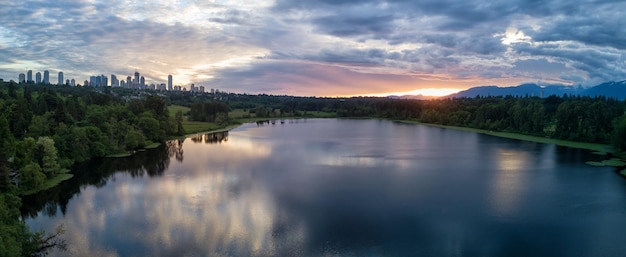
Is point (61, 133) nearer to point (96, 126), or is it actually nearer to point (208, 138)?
point (96, 126)

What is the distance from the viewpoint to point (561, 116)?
61.4 meters

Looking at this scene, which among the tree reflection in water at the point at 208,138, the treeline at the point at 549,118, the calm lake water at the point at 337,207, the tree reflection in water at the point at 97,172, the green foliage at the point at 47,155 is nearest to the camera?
the calm lake water at the point at 337,207

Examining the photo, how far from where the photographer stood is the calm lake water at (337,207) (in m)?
18.7

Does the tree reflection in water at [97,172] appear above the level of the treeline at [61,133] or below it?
below

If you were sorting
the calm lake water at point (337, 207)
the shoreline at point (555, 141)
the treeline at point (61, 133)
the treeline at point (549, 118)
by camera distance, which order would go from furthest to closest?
1. the treeline at point (549, 118)
2. the shoreline at point (555, 141)
3. the treeline at point (61, 133)
4. the calm lake water at point (337, 207)

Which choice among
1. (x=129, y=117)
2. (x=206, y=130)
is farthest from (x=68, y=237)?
(x=206, y=130)

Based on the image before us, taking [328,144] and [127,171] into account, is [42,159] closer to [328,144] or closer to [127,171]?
[127,171]

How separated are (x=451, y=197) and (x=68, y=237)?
21.2 m

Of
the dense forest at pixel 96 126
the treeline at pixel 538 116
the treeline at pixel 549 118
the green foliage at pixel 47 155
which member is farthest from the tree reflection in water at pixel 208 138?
the treeline at pixel 549 118

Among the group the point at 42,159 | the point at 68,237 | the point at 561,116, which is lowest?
the point at 68,237

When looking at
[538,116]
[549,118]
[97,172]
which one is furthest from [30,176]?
[549,118]

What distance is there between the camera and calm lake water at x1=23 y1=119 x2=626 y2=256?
1869 centimetres

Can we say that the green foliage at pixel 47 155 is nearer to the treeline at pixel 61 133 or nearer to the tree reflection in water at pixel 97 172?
the treeline at pixel 61 133

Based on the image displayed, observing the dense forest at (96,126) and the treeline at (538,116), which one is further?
the treeline at (538,116)
